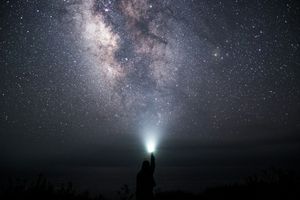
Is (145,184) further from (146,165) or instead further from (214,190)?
(214,190)

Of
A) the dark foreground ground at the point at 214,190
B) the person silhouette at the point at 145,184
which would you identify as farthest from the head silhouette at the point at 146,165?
the dark foreground ground at the point at 214,190

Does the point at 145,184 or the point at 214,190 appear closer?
the point at 145,184

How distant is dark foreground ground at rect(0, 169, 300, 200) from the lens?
10.7m

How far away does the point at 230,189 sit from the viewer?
44.6 ft

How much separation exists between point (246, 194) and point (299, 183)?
7.77 ft

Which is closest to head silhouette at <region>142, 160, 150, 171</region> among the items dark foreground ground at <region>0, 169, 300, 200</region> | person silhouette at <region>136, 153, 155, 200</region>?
person silhouette at <region>136, 153, 155, 200</region>

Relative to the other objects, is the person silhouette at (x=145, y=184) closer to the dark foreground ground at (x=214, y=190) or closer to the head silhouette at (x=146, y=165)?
the head silhouette at (x=146, y=165)

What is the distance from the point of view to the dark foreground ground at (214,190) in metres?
10.7

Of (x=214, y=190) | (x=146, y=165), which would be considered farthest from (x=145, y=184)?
(x=214, y=190)

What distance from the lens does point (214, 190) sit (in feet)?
47.2

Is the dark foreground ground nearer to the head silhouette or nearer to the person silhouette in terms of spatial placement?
the person silhouette

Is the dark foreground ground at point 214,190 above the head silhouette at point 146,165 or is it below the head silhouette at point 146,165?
below

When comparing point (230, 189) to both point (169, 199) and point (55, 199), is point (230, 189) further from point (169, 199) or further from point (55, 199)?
point (55, 199)

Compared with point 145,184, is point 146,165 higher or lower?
higher
